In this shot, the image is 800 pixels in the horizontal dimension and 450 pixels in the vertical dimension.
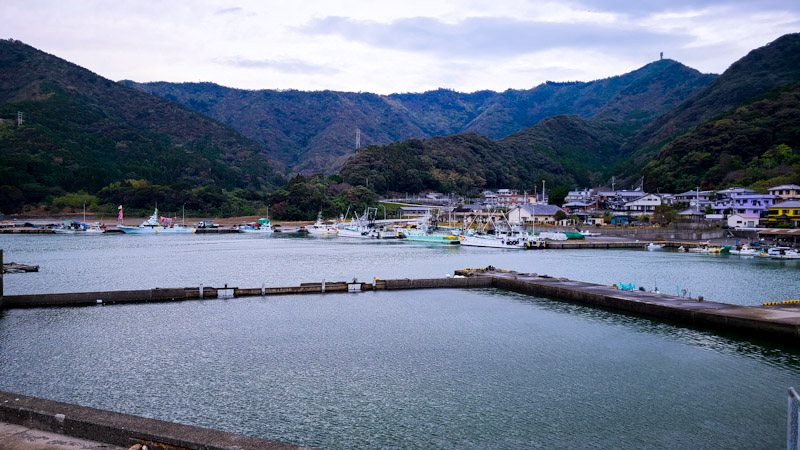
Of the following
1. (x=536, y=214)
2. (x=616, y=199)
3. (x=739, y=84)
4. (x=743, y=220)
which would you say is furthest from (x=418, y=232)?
(x=739, y=84)

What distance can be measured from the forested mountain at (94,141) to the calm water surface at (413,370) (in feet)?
250

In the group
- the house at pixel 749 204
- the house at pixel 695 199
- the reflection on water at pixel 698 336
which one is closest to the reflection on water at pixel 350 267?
the reflection on water at pixel 698 336

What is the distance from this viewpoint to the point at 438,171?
383 ft

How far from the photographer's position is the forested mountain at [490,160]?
110 meters

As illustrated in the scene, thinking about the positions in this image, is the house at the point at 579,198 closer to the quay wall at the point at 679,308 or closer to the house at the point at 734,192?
the house at the point at 734,192

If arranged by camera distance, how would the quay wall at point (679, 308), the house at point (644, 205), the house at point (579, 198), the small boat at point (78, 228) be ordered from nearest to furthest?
the quay wall at point (679, 308)
the house at point (644, 205)
the small boat at point (78, 228)
the house at point (579, 198)

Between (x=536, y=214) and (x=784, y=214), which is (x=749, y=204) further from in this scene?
(x=536, y=214)

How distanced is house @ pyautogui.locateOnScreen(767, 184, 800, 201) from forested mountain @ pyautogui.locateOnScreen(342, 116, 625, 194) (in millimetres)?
61197

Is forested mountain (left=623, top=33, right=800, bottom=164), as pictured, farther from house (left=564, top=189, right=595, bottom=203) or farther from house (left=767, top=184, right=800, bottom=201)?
house (left=767, top=184, right=800, bottom=201)

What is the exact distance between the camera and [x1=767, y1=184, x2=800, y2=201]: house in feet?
184

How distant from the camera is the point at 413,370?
543 inches

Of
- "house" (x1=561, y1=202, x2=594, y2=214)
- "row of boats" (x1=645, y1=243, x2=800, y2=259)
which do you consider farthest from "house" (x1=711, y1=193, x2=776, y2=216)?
"house" (x1=561, y1=202, x2=594, y2=214)

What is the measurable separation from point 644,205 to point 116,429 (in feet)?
238

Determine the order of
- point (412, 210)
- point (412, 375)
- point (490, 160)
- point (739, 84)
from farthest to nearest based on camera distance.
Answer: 1. point (490, 160)
2. point (739, 84)
3. point (412, 210)
4. point (412, 375)
